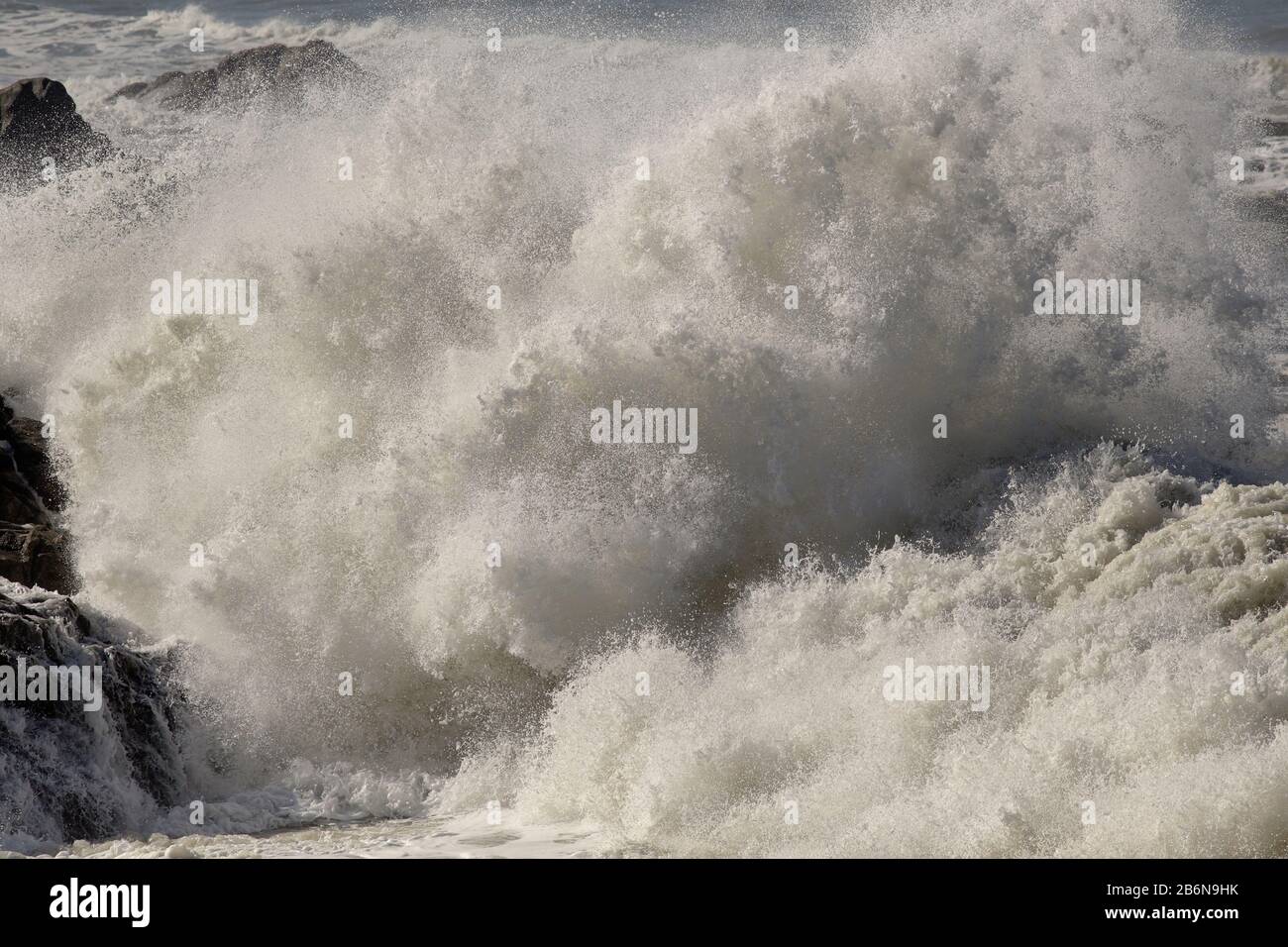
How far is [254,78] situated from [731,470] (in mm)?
17325

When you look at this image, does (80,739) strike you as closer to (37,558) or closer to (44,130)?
(37,558)

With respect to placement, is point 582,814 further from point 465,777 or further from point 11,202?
point 11,202

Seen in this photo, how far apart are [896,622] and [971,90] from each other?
560 centimetres

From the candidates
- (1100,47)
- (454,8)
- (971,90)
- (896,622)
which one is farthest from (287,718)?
(454,8)

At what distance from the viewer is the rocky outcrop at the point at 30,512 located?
13867 mm

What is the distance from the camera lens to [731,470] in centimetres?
1248

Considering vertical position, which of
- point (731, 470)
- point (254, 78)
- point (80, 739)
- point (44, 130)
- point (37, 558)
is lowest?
point (80, 739)

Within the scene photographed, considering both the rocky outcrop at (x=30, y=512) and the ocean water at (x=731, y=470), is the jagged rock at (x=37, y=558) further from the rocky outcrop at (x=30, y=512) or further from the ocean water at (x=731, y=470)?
the ocean water at (x=731, y=470)

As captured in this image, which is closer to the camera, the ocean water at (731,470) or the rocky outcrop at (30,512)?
the ocean water at (731,470)

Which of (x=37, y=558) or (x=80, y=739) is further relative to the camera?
(x=37, y=558)

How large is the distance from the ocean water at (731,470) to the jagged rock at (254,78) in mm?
8205

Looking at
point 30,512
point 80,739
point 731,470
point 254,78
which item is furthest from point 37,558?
point 254,78

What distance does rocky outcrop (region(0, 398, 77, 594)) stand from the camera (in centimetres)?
1387

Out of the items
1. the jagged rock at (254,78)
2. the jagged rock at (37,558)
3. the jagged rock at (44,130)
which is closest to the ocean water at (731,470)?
the jagged rock at (37,558)
